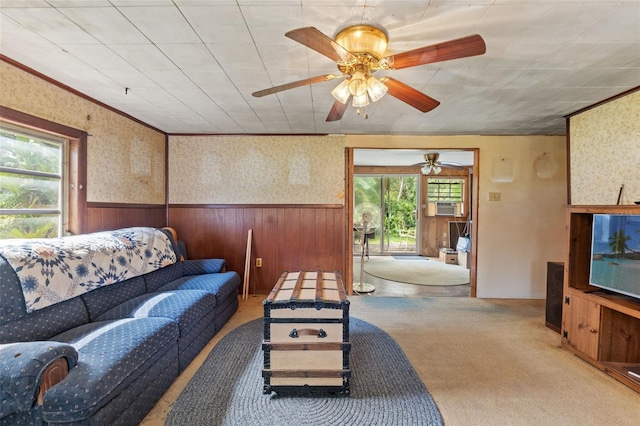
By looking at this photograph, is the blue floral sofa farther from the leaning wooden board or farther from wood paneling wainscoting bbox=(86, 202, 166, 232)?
the leaning wooden board

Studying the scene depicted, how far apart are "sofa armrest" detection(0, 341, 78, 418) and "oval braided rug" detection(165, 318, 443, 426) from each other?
2.17 feet

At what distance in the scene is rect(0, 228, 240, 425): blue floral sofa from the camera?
1.26 metres

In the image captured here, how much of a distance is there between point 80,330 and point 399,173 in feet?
21.9

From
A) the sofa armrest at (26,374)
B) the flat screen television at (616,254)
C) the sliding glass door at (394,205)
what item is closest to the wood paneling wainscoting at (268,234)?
the flat screen television at (616,254)

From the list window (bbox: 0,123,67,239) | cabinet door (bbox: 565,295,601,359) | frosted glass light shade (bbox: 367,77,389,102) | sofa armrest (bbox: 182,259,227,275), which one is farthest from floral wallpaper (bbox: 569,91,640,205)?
window (bbox: 0,123,67,239)

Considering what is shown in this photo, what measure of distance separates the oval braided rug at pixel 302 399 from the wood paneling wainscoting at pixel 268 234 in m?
1.69

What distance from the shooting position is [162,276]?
2.84 m

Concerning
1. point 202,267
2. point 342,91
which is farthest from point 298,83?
point 202,267

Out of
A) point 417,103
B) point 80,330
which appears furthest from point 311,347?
point 417,103

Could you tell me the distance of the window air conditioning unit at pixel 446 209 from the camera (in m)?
7.08

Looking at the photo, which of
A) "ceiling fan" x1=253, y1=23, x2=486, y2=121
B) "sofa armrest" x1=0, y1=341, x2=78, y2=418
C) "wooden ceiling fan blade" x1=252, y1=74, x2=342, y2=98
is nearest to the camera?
"sofa armrest" x1=0, y1=341, x2=78, y2=418

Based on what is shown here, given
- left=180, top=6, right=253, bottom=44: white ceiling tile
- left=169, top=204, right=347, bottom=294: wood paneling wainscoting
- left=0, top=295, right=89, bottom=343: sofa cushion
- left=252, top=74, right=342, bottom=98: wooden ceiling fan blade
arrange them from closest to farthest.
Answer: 1. left=180, top=6, right=253, bottom=44: white ceiling tile
2. left=0, top=295, right=89, bottom=343: sofa cushion
3. left=252, top=74, right=342, bottom=98: wooden ceiling fan blade
4. left=169, top=204, right=347, bottom=294: wood paneling wainscoting

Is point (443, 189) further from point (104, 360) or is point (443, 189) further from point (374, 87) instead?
point (104, 360)

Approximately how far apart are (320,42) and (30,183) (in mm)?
2552
